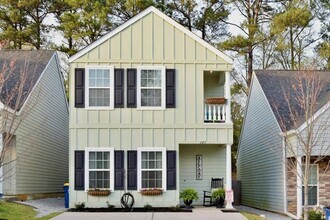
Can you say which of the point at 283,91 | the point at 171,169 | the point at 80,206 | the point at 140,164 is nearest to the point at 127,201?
the point at 140,164

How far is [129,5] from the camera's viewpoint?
30812 mm

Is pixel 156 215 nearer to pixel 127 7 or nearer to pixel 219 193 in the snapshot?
pixel 219 193

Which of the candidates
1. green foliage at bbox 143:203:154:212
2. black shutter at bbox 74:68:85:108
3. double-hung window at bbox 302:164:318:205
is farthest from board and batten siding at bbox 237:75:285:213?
black shutter at bbox 74:68:85:108

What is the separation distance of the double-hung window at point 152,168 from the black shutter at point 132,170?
0.47ft

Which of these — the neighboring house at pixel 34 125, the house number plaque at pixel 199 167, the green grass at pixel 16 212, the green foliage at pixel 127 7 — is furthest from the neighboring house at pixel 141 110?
the green foliage at pixel 127 7

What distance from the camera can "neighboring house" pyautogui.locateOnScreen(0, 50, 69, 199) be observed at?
19312mm

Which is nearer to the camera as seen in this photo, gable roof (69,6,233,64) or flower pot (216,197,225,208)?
flower pot (216,197,225,208)

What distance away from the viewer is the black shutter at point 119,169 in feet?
60.6

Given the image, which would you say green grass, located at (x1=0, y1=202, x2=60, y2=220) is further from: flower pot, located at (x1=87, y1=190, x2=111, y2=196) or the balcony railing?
the balcony railing

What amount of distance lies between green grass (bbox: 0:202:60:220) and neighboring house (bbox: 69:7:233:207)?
1.82 metres

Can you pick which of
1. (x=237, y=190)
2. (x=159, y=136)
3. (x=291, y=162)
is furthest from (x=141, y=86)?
(x=237, y=190)

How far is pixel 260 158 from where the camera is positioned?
23.6 m

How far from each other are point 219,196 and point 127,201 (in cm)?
322

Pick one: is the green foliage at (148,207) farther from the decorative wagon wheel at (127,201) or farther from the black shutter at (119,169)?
the black shutter at (119,169)
